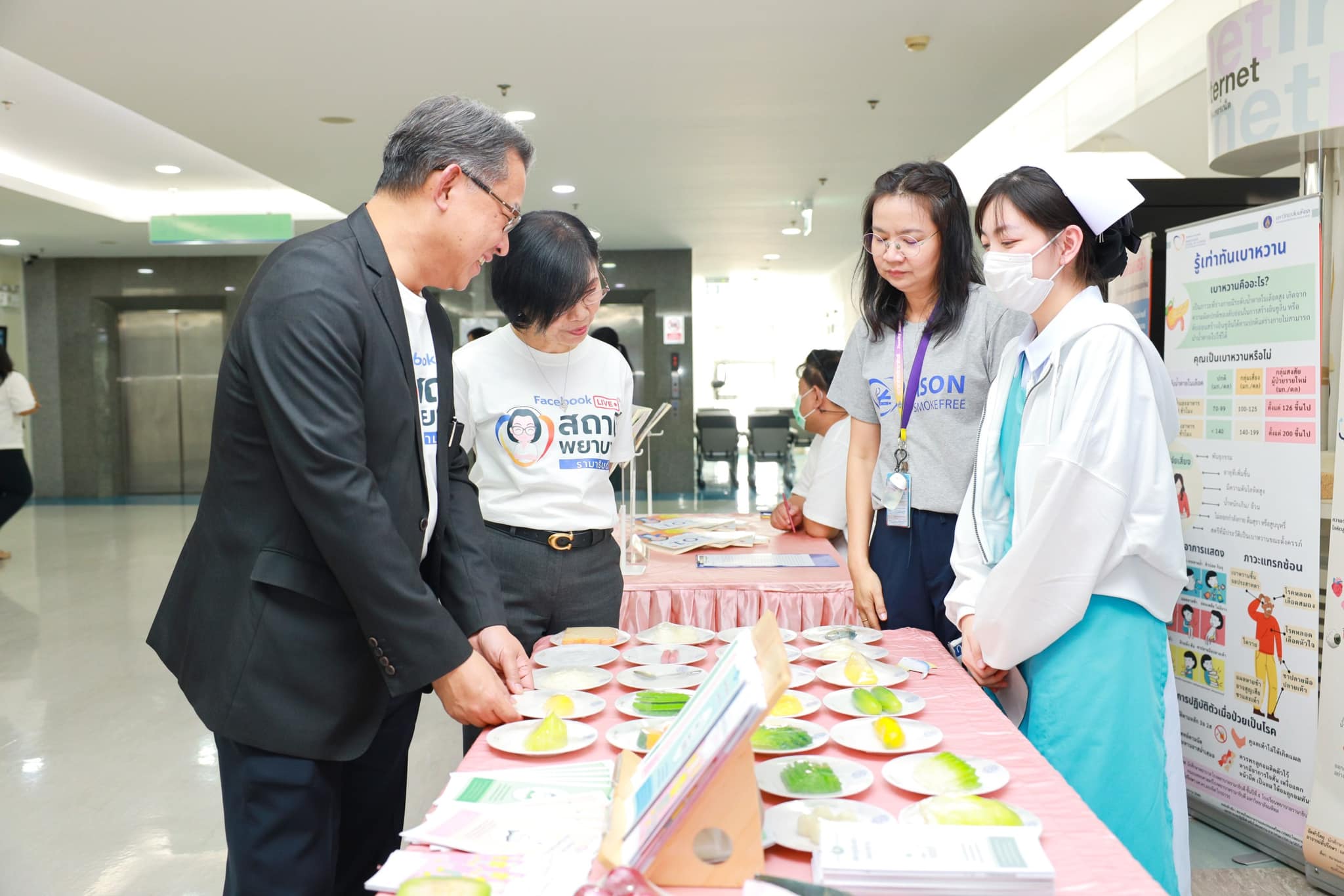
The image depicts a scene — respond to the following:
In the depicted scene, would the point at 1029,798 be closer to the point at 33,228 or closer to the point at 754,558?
the point at 754,558

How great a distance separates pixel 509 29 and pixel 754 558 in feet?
10.4

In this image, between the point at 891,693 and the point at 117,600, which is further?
the point at 117,600

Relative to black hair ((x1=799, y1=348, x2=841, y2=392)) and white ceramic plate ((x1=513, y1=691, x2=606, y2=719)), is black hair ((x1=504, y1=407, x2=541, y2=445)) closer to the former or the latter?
white ceramic plate ((x1=513, y1=691, x2=606, y2=719))

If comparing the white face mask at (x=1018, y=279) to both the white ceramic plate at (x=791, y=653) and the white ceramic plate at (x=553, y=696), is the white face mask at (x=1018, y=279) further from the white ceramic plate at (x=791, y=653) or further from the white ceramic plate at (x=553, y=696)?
the white ceramic plate at (x=553, y=696)

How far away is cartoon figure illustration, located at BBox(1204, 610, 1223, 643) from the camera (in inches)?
116

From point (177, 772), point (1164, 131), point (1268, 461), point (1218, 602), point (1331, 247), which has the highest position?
point (1164, 131)

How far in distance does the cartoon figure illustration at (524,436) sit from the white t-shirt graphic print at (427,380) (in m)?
0.49

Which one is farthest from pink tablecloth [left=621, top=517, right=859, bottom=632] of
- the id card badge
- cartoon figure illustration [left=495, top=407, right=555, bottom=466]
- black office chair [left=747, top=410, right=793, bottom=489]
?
black office chair [left=747, top=410, right=793, bottom=489]

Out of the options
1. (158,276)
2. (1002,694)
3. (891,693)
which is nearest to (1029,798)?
(891,693)

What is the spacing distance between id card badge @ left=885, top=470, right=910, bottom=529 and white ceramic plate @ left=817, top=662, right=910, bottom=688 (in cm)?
56

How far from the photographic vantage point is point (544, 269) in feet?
6.71

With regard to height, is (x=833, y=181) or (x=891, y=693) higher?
(x=833, y=181)

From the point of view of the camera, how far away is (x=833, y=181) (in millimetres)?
8578

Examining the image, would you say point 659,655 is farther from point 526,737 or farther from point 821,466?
Result: point 821,466
